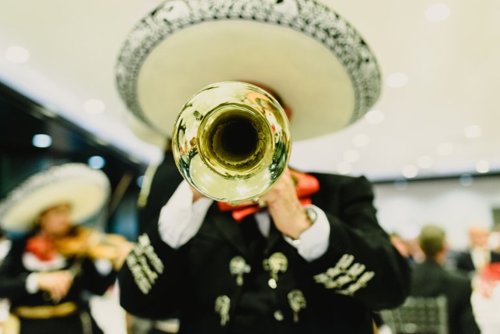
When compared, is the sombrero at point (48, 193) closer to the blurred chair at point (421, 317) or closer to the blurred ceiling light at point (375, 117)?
the blurred chair at point (421, 317)

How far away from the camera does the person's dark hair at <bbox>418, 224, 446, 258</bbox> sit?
2934 millimetres

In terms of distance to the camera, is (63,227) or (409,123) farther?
(409,123)

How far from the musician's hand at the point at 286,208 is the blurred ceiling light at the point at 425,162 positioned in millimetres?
8949

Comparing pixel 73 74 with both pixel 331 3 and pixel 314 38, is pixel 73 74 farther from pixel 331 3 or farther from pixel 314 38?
pixel 314 38

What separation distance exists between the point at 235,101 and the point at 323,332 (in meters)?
0.53

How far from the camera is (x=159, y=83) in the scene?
3.67 ft

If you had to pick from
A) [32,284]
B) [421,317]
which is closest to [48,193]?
[32,284]

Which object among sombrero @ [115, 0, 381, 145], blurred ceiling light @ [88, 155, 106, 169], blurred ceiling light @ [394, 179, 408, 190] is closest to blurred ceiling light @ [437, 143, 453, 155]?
blurred ceiling light @ [394, 179, 408, 190]

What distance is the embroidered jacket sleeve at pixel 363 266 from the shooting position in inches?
35.6

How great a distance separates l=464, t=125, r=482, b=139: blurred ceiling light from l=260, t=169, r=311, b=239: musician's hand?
6.94 m

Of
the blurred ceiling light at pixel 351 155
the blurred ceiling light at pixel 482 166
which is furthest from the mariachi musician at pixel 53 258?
the blurred ceiling light at pixel 482 166

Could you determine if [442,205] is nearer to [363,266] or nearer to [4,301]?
[4,301]

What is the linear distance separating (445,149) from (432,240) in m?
6.17

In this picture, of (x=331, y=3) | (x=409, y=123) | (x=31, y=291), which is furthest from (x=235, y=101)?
(x=409, y=123)
